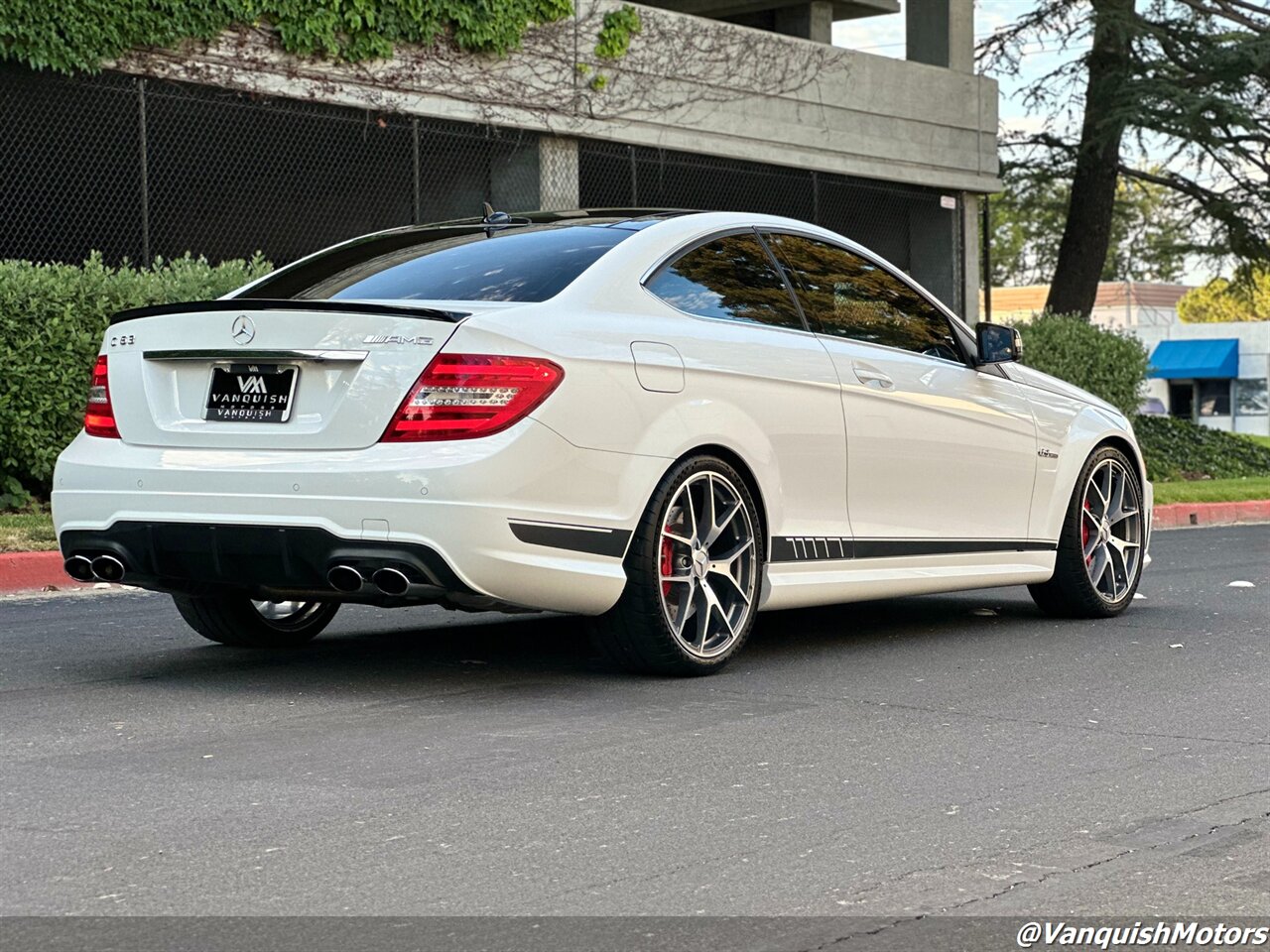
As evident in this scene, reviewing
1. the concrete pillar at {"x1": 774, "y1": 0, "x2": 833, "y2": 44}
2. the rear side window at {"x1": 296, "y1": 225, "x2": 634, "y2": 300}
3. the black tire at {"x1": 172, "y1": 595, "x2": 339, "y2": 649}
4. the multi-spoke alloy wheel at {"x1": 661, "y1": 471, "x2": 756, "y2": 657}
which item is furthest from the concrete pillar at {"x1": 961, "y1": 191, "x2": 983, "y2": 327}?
the multi-spoke alloy wheel at {"x1": 661, "y1": 471, "x2": 756, "y2": 657}

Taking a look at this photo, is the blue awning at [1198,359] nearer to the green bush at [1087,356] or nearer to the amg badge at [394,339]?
the green bush at [1087,356]

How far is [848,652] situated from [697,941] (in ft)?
13.0

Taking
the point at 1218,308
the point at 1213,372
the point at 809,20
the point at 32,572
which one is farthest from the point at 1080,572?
the point at 1218,308

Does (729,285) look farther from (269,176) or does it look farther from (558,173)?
(558,173)

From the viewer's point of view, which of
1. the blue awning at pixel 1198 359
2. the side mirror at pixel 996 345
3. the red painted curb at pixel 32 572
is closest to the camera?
the side mirror at pixel 996 345

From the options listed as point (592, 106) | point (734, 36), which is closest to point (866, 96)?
point (734, 36)

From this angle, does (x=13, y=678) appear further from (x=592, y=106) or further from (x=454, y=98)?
(x=592, y=106)

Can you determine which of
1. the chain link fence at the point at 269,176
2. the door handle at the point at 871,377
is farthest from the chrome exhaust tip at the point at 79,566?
the chain link fence at the point at 269,176

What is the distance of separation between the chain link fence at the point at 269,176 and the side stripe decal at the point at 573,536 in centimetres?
1097

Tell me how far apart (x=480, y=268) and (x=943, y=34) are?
67.6 feet

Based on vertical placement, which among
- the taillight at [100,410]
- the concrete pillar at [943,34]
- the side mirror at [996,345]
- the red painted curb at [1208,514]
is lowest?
the red painted curb at [1208,514]

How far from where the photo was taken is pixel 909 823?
14.6 ft

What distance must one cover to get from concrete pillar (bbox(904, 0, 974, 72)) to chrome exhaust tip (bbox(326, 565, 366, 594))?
843 inches

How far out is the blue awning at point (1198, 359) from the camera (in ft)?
208
